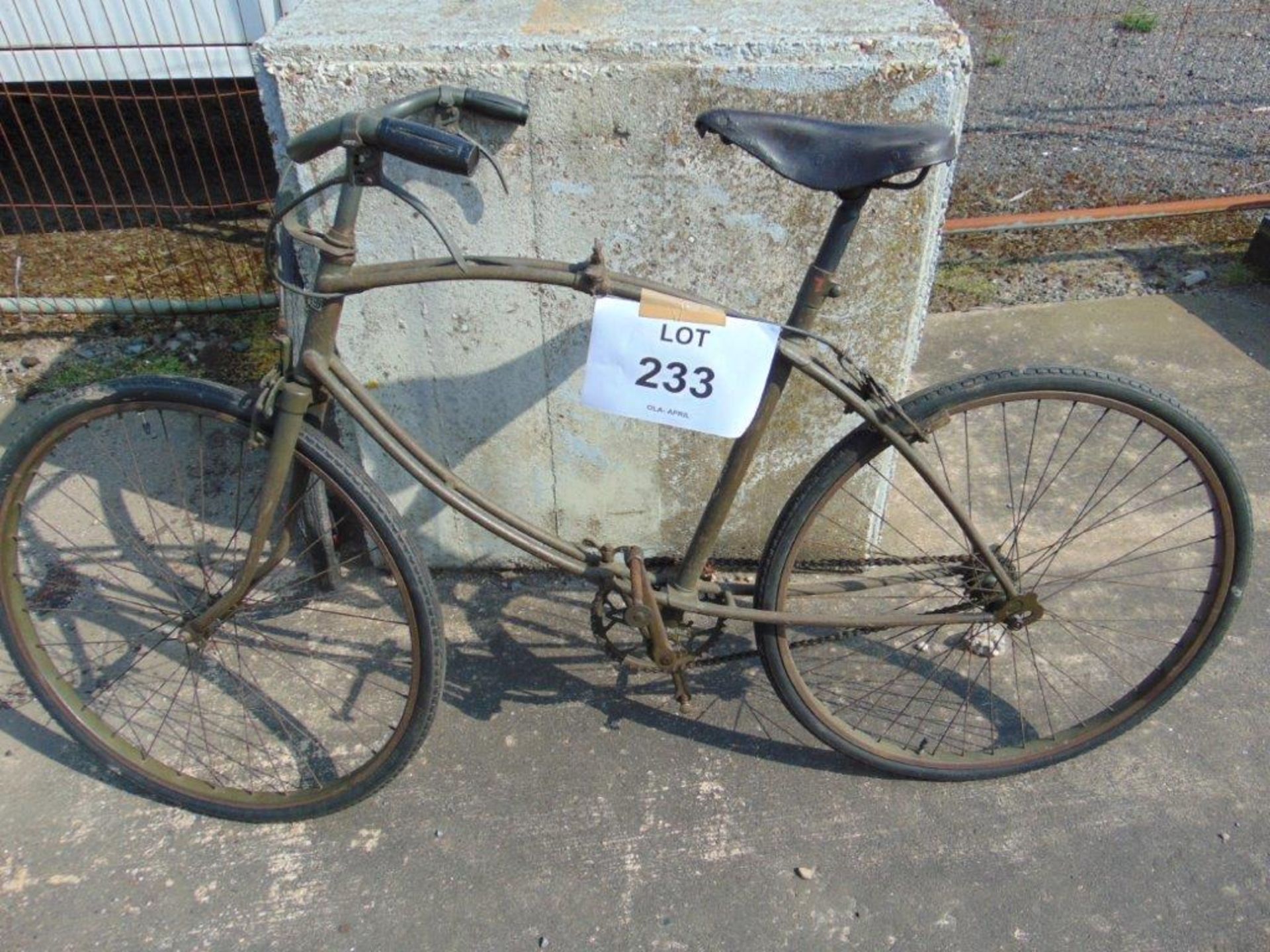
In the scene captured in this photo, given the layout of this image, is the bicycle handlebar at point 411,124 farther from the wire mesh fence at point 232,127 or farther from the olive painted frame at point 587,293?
the wire mesh fence at point 232,127

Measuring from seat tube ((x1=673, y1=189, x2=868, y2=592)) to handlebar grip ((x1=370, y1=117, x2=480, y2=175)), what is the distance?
699 millimetres

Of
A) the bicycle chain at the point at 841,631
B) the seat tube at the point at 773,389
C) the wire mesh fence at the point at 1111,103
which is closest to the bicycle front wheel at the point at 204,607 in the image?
the bicycle chain at the point at 841,631

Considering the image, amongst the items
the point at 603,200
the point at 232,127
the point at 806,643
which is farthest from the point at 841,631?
the point at 232,127

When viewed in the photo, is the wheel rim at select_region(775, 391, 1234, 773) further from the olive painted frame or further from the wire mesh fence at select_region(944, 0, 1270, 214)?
the wire mesh fence at select_region(944, 0, 1270, 214)

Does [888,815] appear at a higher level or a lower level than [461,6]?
lower

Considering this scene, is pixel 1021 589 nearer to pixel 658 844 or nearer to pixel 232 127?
pixel 658 844

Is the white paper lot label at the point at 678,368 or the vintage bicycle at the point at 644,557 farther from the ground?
the white paper lot label at the point at 678,368

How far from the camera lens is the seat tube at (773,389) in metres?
1.93

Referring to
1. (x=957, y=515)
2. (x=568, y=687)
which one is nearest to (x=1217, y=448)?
(x=957, y=515)

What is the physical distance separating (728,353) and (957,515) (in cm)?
63

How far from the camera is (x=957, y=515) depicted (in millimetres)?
2141

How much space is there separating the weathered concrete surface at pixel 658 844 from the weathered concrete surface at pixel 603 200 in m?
0.68

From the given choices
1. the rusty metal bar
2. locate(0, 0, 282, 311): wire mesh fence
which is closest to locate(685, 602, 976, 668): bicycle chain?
the rusty metal bar

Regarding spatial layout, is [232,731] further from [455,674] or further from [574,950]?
[574,950]
